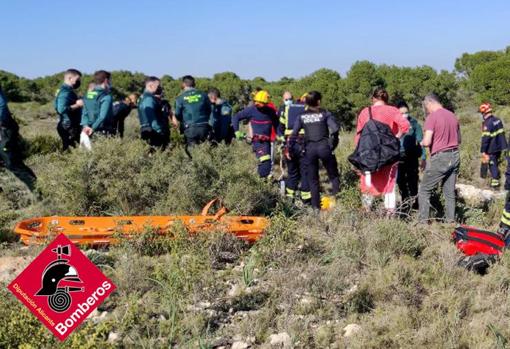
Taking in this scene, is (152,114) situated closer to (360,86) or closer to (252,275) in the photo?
(252,275)

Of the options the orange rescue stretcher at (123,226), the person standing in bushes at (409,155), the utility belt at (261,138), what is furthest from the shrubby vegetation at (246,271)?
the utility belt at (261,138)

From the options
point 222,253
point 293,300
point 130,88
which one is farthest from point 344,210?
point 130,88

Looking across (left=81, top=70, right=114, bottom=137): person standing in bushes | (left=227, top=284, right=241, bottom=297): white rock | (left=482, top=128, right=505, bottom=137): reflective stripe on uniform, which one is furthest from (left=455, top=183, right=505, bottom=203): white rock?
(left=81, top=70, right=114, bottom=137): person standing in bushes

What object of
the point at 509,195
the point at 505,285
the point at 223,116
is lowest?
the point at 505,285

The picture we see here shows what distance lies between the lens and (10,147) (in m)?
6.61

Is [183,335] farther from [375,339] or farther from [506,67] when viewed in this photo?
[506,67]

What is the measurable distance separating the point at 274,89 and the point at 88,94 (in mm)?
21411

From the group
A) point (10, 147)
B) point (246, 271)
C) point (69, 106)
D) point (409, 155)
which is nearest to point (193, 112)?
point (69, 106)

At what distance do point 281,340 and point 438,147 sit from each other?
3.53 m

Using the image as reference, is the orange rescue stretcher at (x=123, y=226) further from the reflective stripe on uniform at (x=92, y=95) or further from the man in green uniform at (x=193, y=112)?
the man in green uniform at (x=193, y=112)

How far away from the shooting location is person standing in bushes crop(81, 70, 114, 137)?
6809 millimetres

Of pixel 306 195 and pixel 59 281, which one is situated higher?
pixel 59 281

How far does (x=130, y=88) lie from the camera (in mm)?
36125

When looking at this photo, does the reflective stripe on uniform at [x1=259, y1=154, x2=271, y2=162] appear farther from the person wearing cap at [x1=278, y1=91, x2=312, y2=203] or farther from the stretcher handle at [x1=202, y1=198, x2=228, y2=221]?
the stretcher handle at [x1=202, y1=198, x2=228, y2=221]
